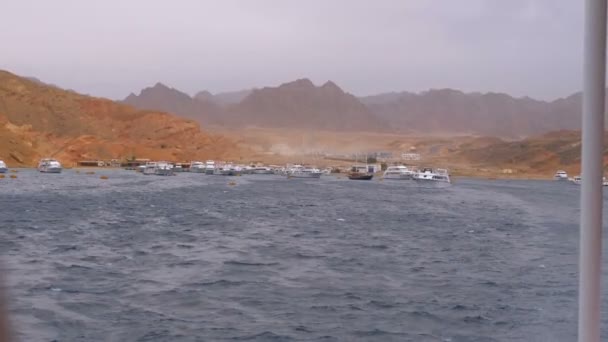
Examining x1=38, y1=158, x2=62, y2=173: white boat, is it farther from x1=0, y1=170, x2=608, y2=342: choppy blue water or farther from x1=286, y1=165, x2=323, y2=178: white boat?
x1=0, y1=170, x2=608, y2=342: choppy blue water

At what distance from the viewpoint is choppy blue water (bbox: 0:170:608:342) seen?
10.2 metres

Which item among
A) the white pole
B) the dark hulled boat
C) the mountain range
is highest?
the mountain range

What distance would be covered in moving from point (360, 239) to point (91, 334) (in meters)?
13.2

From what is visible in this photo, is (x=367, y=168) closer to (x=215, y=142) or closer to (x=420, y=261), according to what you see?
(x=215, y=142)

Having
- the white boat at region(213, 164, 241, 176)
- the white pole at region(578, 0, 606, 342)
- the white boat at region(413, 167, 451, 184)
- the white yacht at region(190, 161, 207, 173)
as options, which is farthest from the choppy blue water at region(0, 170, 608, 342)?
the white yacht at region(190, 161, 207, 173)

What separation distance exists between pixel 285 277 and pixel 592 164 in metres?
12.5

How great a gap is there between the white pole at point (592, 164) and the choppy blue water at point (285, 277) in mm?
1740

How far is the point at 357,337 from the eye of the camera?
32.7 ft

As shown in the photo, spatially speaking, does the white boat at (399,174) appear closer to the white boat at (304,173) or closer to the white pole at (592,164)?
the white boat at (304,173)

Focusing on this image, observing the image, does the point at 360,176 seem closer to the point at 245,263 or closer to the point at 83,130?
the point at 83,130

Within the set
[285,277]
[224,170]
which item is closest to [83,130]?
[224,170]

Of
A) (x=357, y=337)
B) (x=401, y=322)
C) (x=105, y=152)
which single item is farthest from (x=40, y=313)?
(x=105, y=152)

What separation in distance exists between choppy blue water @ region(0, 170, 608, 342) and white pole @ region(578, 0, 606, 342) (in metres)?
1.74

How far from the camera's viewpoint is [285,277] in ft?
47.8
